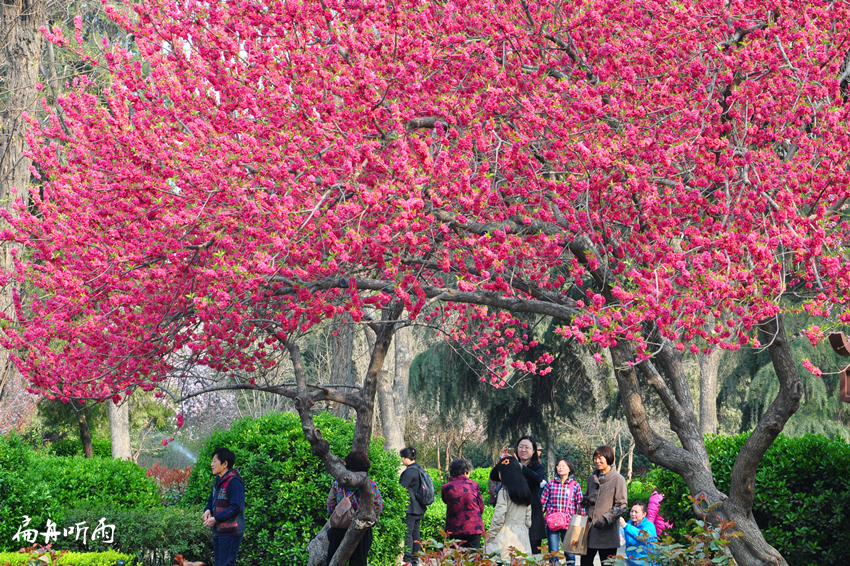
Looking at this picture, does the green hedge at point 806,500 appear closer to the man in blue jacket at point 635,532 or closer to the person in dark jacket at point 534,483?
the man in blue jacket at point 635,532

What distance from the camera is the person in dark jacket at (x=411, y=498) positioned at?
8344 millimetres

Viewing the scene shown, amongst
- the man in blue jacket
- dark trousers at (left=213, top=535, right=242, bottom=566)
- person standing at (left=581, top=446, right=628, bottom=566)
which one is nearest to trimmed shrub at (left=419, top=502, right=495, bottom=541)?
the man in blue jacket

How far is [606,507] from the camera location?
6879mm

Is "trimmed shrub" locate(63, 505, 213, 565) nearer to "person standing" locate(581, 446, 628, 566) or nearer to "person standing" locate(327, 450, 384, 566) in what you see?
"person standing" locate(327, 450, 384, 566)

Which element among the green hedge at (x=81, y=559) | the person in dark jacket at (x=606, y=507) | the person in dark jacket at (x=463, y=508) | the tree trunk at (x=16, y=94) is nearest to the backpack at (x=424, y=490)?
the person in dark jacket at (x=463, y=508)

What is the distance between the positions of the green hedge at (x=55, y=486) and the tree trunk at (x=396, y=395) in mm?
6740

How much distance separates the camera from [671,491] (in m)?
8.43

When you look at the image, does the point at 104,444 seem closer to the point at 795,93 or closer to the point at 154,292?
the point at 154,292

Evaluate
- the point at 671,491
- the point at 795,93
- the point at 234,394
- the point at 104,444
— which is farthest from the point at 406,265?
the point at 234,394

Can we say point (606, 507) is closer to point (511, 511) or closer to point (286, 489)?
point (511, 511)

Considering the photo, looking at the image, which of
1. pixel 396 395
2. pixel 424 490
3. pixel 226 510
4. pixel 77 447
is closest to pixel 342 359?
pixel 396 395

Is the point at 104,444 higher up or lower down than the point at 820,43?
lower down

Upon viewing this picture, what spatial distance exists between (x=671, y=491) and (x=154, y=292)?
609 cm

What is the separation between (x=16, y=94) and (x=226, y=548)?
6.04 m
